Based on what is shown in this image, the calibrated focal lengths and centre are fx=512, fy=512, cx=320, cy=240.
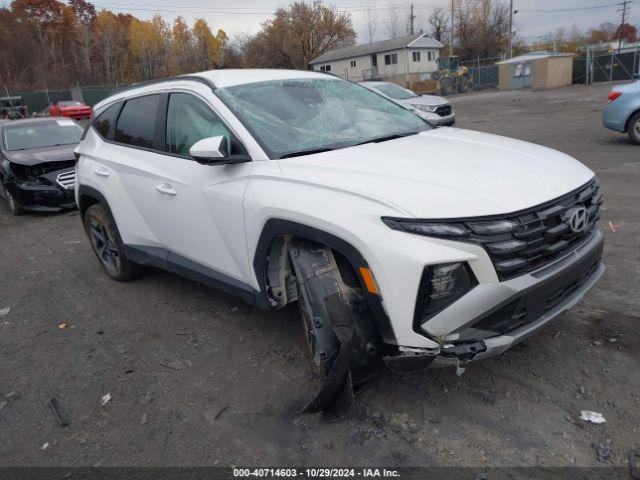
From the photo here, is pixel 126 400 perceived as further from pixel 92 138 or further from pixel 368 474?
pixel 92 138

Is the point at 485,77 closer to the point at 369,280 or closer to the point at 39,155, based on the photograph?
the point at 39,155

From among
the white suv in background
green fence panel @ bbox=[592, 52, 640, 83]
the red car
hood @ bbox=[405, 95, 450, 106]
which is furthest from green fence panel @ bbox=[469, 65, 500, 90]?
the red car

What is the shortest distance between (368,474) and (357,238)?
1.12 metres

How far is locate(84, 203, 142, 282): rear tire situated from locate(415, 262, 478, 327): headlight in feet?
10.6

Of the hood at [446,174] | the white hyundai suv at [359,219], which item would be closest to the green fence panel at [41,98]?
the white hyundai suv at [359,219]

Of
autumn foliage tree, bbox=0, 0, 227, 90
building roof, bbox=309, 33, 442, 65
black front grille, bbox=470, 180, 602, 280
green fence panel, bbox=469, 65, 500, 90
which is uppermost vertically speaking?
autumn foliage tree, bbox=0, 0, 227, 90

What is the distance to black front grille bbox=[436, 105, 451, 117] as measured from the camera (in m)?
14.2

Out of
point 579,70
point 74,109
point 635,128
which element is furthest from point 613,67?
point 74,109

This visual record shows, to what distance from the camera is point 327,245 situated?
266cm

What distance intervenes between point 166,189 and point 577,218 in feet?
8.92

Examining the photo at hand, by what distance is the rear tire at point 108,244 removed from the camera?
483cm

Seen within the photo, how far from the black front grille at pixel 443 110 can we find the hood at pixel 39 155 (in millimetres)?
9440

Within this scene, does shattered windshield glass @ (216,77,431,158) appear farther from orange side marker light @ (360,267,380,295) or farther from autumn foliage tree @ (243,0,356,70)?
autumn foliage tree @ (243,0,356,70)

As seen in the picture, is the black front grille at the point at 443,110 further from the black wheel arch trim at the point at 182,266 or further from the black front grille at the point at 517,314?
the black front grille at the point at 517,314
